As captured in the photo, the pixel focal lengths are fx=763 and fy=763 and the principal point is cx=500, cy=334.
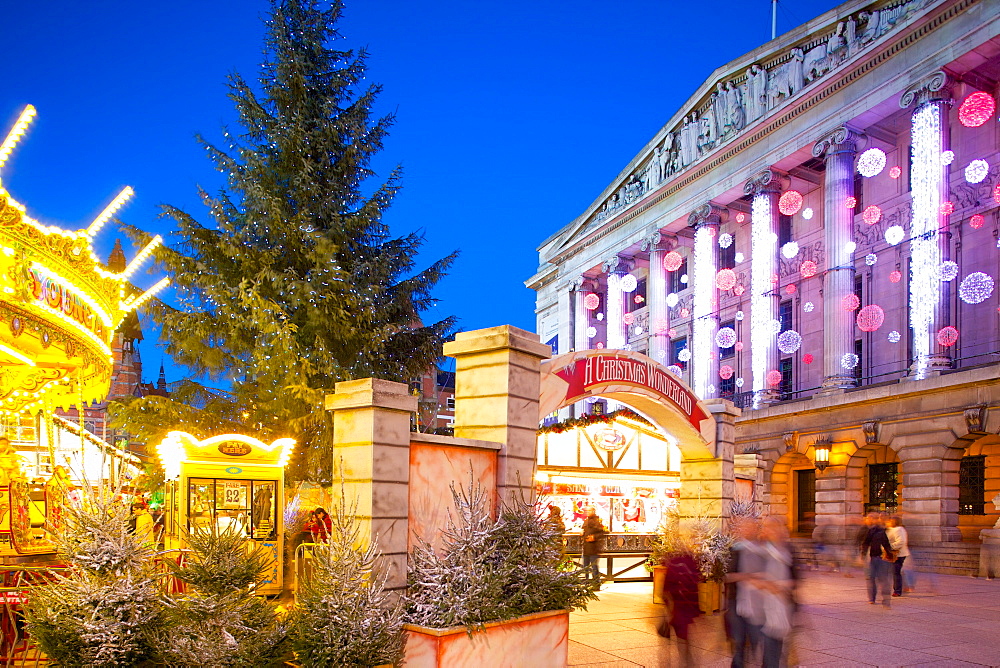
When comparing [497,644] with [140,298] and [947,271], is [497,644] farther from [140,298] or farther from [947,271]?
[947,271]

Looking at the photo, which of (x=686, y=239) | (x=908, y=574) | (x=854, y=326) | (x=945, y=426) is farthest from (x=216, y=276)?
(x=686, y=239)

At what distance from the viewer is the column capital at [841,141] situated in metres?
31.9

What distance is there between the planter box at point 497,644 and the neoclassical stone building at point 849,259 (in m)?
11.4

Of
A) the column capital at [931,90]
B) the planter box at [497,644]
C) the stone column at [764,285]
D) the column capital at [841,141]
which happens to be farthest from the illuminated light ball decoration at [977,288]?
the planter box at [497,644]

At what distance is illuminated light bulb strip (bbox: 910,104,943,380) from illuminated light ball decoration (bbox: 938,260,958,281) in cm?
22

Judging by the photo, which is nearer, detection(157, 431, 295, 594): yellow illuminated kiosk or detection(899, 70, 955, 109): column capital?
detection(157, 431, 295, 594): yellow illuminated kiosk

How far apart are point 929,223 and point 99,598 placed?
28.6 metres

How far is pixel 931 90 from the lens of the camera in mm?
27656

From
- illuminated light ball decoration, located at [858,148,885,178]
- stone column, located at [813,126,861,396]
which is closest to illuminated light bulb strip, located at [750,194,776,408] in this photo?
stone column, located at [813,126,861,396]

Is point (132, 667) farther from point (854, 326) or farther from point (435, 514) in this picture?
point (854, 326)

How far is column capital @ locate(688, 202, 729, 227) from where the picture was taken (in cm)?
4022

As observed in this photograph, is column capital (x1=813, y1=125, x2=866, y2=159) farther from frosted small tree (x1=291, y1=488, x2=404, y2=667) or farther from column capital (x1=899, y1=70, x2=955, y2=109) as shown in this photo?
frosted small tree (x1=291, y1=488, x2=404, y2=667)

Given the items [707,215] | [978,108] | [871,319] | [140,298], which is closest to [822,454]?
[871,319]

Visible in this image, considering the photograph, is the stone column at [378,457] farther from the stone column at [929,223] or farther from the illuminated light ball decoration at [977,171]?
the stone column at [929,223]
